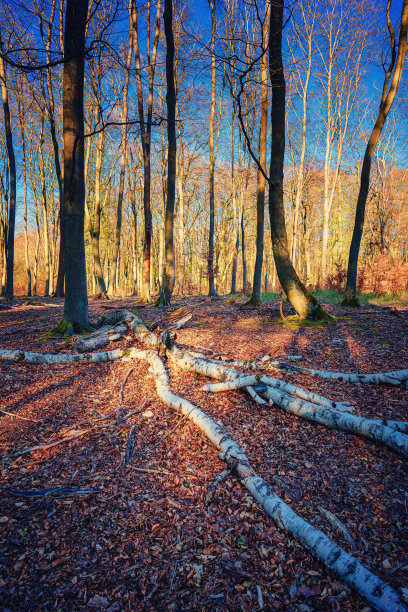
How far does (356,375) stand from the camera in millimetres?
4055

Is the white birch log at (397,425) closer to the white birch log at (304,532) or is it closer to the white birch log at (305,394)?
the white birch log at (305,394)

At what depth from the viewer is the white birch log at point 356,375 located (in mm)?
3820

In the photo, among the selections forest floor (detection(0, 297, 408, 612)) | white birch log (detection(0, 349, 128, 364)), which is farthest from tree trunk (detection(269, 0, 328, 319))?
white birch log (detection(0, 349, 128, 364))

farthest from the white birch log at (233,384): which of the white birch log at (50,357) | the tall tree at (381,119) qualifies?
the tall tree at (381,119)

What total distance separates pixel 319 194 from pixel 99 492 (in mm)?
27220

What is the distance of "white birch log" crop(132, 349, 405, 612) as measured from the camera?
152 cm

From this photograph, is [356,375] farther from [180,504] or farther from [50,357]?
[50,357]

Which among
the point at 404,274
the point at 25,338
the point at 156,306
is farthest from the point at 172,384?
the point at 404,274

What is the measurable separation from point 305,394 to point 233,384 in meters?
0.98

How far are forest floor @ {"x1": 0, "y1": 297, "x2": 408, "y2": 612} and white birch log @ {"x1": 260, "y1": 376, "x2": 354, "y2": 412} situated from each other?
310mm

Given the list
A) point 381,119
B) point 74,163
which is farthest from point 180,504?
point 381,119

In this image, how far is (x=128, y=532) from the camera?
Result: 2.08 metres

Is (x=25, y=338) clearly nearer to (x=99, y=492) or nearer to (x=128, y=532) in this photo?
(x=99, y=492)

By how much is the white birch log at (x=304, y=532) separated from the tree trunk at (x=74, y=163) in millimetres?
4369
